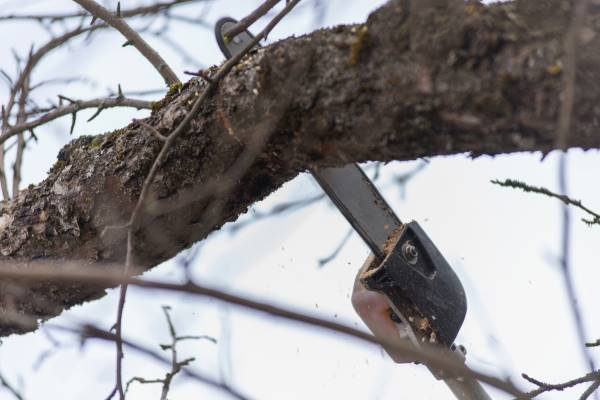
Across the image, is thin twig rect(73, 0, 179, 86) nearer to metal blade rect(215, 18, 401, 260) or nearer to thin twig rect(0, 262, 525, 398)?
metal blade rect(215, 18, 401, 260)

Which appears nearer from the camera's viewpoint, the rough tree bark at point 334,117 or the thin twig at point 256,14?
the rough tree bark at point 334,117

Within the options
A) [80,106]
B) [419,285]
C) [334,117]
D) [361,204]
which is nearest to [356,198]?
[361,204]

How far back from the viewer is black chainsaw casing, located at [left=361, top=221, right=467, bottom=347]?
1.39 meters

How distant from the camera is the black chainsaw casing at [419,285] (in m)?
1.39

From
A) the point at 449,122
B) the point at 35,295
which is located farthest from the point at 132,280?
the point at 35,295

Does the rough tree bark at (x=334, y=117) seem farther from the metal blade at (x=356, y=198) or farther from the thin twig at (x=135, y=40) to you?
the thin twig at (x=135, y=40)

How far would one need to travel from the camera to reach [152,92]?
219cm

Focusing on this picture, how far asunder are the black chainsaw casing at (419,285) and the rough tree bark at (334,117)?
0.27 meters

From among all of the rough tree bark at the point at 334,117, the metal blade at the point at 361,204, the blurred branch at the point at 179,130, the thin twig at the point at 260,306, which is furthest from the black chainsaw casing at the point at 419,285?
the thin twig at the point at 260,306

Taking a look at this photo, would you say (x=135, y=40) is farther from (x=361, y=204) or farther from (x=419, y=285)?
(x=419, y=285)

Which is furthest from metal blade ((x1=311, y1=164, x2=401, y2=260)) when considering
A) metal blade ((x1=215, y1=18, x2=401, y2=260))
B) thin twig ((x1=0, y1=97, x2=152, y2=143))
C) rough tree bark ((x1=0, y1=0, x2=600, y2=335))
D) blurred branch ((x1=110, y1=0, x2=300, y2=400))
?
thin twig ((x1=0, y1=97, x2=152, y2=143))

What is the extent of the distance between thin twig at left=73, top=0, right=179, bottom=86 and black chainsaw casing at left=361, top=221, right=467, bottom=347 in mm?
895

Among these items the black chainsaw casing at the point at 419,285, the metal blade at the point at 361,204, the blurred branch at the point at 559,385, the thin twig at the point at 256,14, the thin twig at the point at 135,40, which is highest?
the thin twig at the point at 135,40

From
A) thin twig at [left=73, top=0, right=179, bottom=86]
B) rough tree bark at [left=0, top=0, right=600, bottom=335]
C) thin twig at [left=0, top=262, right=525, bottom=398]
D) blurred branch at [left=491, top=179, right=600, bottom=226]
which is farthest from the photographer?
thin twig at [left=73, top=0, right=179, bottom=86]
